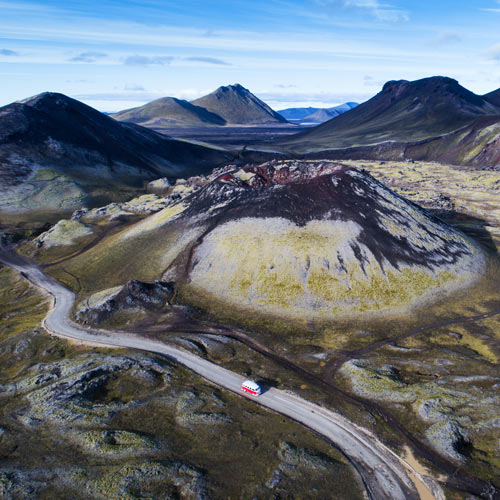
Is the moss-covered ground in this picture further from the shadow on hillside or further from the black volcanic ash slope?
the shadow on hillside

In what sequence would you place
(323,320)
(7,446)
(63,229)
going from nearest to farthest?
1. (7,446)
2. (323,320)
3. (63,229)

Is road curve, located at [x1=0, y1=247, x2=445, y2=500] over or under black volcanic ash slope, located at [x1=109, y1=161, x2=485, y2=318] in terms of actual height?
under

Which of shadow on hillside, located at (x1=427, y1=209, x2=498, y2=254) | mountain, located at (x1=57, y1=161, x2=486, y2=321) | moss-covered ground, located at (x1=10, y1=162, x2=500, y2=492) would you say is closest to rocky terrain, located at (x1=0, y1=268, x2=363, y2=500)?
moss-covered ground, located at (x1=10, y1=162, x2=500, y2=492)

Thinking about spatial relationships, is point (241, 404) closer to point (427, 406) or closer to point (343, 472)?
point (343, 472)

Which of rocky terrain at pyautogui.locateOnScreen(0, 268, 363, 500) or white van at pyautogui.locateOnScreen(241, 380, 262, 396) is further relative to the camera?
white van at pyautogui.locateOnScreen(241, 380, 262, 396)

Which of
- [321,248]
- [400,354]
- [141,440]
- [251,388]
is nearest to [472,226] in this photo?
[321,248]

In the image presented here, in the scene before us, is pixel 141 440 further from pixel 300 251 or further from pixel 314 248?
pixel 314 248

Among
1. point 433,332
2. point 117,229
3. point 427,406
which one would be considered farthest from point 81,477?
point 117,229
